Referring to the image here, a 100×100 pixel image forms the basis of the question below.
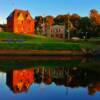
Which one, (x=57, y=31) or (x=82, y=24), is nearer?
(x=82, y=24)

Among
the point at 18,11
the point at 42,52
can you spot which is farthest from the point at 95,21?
the point at 42,52

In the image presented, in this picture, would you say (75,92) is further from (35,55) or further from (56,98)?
(35,55)

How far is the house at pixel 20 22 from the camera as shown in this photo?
135000mm

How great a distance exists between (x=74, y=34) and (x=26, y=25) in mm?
23292

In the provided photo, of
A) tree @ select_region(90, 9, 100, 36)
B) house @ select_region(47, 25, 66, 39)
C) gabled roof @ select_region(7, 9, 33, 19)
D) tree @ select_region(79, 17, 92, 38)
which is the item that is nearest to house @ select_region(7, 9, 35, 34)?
gabled roof @ select_region(7, 9, 33, 19)

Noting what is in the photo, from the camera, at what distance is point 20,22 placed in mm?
138125

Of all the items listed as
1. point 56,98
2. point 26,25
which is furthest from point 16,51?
point 26,25

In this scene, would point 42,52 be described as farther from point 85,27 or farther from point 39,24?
point 39,24

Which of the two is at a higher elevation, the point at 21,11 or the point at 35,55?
the point at 21,11

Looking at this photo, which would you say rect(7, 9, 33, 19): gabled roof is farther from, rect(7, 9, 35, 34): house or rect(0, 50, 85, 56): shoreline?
rect(0, 50, 85, 56): shoreline

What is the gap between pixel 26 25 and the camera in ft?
456

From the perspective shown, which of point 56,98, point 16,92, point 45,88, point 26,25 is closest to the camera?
point 56,98

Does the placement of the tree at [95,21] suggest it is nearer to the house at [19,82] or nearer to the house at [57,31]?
the house at [57,31]

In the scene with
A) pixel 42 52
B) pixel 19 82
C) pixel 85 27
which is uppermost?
pixel 85 27
